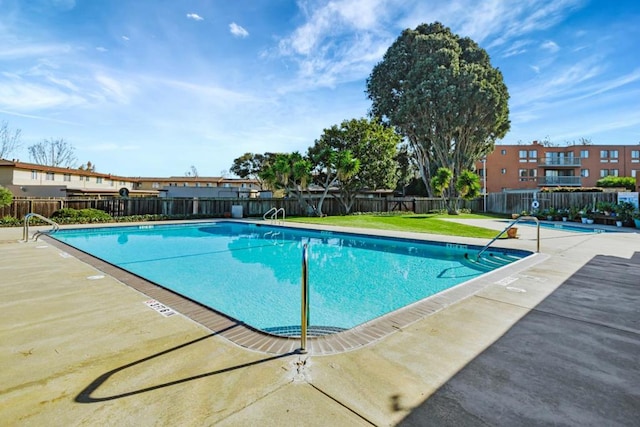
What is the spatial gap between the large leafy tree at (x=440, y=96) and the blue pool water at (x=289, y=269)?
18.4 meters

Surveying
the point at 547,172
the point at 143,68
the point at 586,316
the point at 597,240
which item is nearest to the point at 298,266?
the point at 586,316

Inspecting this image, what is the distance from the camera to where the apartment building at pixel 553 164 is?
36.7m

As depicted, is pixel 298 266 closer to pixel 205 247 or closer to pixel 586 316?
pixel 205 247

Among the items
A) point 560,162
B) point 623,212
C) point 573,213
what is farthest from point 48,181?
point 560,162

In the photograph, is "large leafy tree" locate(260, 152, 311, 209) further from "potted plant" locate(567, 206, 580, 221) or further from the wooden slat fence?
"potted plant" locate(567, 206, 580, 221)

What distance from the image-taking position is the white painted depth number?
3611 millimetres

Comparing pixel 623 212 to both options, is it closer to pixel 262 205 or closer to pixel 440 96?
pixel 440 96

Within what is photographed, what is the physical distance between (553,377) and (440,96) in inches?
1039

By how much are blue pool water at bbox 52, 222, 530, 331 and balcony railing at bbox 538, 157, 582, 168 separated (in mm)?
35751

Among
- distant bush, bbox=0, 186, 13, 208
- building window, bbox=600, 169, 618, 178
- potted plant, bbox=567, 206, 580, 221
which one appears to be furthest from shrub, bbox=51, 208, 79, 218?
building window, bbox=600, 169, 618, 178

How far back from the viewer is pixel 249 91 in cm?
1367

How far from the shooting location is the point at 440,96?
→ 81.8 ft

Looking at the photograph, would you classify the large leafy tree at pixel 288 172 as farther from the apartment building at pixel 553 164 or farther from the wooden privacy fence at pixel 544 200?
the apartment building at pixel 553 164

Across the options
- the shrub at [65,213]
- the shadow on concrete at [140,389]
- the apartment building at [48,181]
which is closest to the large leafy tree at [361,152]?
A: the shrub at [65,213]
